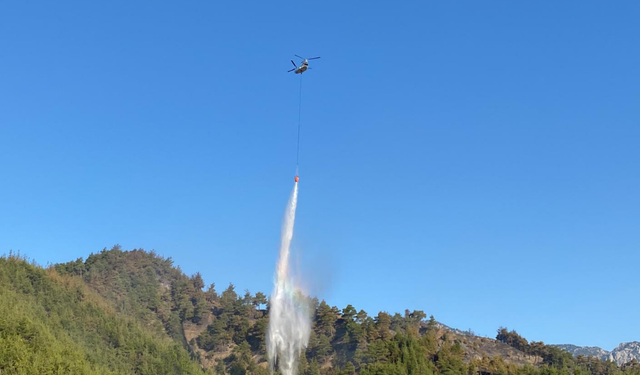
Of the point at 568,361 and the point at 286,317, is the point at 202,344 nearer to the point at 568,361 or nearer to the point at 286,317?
the point at 286,317

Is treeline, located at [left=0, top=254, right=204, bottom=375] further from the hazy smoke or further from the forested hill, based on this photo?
the hazy smoke

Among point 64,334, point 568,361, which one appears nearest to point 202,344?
point 64,334

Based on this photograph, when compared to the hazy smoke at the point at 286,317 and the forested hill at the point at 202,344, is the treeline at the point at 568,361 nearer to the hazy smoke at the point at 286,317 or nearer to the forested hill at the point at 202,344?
the forested hill at the point at 202,344

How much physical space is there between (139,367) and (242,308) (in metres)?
62.8

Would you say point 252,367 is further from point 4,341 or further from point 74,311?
point 4,341

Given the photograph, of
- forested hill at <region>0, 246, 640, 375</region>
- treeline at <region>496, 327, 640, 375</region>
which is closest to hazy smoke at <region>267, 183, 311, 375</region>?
forested hill at <region>0, 246, 640, 375</region>

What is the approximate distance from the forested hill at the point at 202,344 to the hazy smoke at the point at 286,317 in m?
13.7

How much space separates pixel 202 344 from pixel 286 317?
7251 centimetres

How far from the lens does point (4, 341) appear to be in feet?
309

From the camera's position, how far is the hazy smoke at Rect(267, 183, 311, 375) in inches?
4097

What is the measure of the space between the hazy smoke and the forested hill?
13.7 metres

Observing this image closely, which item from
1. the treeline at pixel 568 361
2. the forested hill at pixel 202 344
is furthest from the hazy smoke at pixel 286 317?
the treeline at pixel 568 361

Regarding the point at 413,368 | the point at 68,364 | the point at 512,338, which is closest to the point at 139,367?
the point at 68,364

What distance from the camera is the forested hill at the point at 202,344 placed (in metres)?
103
